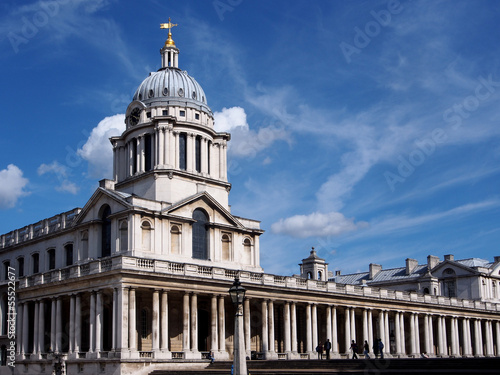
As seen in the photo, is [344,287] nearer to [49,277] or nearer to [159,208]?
[159,208]

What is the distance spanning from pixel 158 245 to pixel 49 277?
30.0ft

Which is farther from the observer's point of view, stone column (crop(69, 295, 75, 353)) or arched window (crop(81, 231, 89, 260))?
arched window (crop(81, 231, 89, 260))

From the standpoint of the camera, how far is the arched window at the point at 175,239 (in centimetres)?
5736

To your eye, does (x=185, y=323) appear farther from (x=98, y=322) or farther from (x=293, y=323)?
(x=293, y=323)

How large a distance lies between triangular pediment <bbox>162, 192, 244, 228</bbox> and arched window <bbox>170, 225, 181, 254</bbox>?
1219 mm

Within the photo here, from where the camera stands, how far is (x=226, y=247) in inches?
2440

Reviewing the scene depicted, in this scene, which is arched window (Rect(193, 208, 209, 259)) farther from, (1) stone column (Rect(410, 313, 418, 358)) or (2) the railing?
(1) stone column (Rect(410, 313, 418, 358))

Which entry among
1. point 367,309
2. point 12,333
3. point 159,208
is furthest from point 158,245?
point 367,309

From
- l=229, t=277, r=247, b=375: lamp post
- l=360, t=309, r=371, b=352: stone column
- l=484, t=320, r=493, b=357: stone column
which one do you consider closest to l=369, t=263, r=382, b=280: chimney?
l=484, t=320, r=493, b=357: stone column

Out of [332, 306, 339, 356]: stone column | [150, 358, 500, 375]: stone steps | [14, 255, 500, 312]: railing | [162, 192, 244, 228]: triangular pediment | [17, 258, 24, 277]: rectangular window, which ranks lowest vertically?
[150, 358, 500, 375]: stone steps

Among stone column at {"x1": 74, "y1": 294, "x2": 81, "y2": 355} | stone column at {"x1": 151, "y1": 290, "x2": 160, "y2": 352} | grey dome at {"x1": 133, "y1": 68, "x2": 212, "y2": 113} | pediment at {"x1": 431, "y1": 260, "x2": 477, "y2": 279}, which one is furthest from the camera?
pediment at {"x1": 431, "y1": 260, "x2": 477, "y2": 279}

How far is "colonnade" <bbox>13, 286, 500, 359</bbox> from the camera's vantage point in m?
49.1

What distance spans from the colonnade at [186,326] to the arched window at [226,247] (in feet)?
17.2

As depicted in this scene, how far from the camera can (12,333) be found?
62.0 m
